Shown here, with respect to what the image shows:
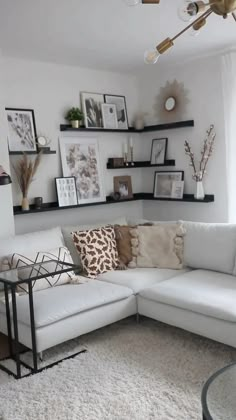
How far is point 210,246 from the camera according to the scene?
3.60 metres

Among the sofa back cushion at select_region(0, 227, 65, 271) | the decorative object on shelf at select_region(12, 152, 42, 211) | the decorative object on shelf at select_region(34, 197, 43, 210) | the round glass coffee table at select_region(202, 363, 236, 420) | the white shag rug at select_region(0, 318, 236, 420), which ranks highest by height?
the decorative object on shelf at select_region(12, 152, 42, 211)

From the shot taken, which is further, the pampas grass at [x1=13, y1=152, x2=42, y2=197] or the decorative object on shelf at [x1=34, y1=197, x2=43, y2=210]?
the decorative object on shelf at [x1=34, y1=197, x2=43, y2=210]

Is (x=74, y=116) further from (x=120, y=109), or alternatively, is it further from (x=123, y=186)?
(x=123, y=186)

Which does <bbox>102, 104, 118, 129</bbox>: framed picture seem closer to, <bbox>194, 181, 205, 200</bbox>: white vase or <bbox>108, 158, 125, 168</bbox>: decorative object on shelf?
<bbox>108, 158, 125, 168</bbox>: decorative object on shelf

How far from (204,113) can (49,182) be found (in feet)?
5.85

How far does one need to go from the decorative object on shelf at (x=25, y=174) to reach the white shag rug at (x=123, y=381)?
1441 mm

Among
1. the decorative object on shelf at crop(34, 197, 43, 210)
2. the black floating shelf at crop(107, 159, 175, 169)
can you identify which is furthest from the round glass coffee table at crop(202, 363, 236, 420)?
the black floating shelf at crop(107, 159, 175, 169)

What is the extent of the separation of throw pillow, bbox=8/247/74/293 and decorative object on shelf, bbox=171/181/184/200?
1.57 metres

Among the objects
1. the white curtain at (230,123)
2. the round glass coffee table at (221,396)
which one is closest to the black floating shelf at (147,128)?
the white curtain at (230,123)

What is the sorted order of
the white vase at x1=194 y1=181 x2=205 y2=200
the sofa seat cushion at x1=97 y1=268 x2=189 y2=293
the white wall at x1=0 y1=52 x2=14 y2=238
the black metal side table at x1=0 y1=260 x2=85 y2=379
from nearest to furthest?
1. the black metal side table at x1=0 y1=260 x2=85 y2=379
2. the sofa seat cushion at x1=97 y1=268 x2=189 y2=293
3. the white wall at x1=0 y1=52 x2=14 y2=238
4. the white vase at x1=194 y1=181 x2=205 y2=200

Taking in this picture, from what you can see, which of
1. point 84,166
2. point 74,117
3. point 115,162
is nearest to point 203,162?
point 115,162

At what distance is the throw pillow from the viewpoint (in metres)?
3.05

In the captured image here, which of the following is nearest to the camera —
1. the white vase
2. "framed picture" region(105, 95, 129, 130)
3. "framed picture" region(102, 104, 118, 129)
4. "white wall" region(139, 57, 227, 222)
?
"white wall" region(139, 57, 227, 222)

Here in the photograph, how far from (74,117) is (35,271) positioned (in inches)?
74.1
